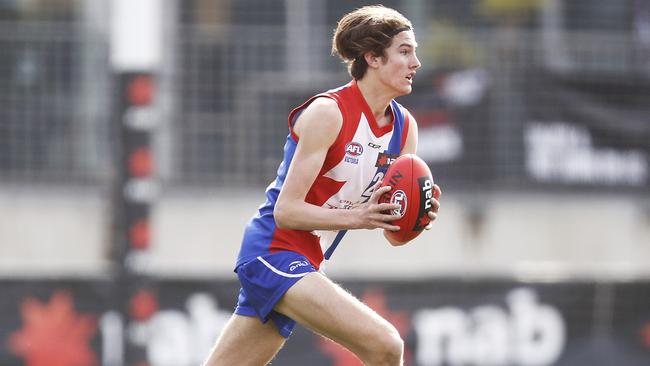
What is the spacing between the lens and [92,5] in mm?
13477

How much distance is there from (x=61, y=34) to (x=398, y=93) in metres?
6.46

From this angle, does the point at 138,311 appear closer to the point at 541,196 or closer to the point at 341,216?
the point at 541,196

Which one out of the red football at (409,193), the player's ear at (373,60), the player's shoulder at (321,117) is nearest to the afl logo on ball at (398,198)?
the red football at (409,193)

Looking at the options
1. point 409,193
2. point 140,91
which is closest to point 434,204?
point 409,193

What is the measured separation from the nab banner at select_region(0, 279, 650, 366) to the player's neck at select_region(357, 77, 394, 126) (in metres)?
4.26

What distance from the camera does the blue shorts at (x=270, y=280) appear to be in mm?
6508

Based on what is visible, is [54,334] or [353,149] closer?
[353,149]

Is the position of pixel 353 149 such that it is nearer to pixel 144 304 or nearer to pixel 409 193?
pixel 409 193

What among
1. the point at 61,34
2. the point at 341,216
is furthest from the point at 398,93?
the point at 61,34

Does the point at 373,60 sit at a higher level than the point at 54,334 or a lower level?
higher

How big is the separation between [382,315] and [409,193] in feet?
14.6

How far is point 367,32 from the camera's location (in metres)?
6.62

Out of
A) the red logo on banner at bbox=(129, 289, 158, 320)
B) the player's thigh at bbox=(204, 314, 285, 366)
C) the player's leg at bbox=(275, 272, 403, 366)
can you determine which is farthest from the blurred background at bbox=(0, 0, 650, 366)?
the player's leg at bbox=(275, 272, 403, 366)

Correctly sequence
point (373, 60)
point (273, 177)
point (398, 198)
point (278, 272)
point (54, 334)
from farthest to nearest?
point (273, 177)
point (54, 334)
point (373, 60)
point (278, 272)
point (398, 198)
